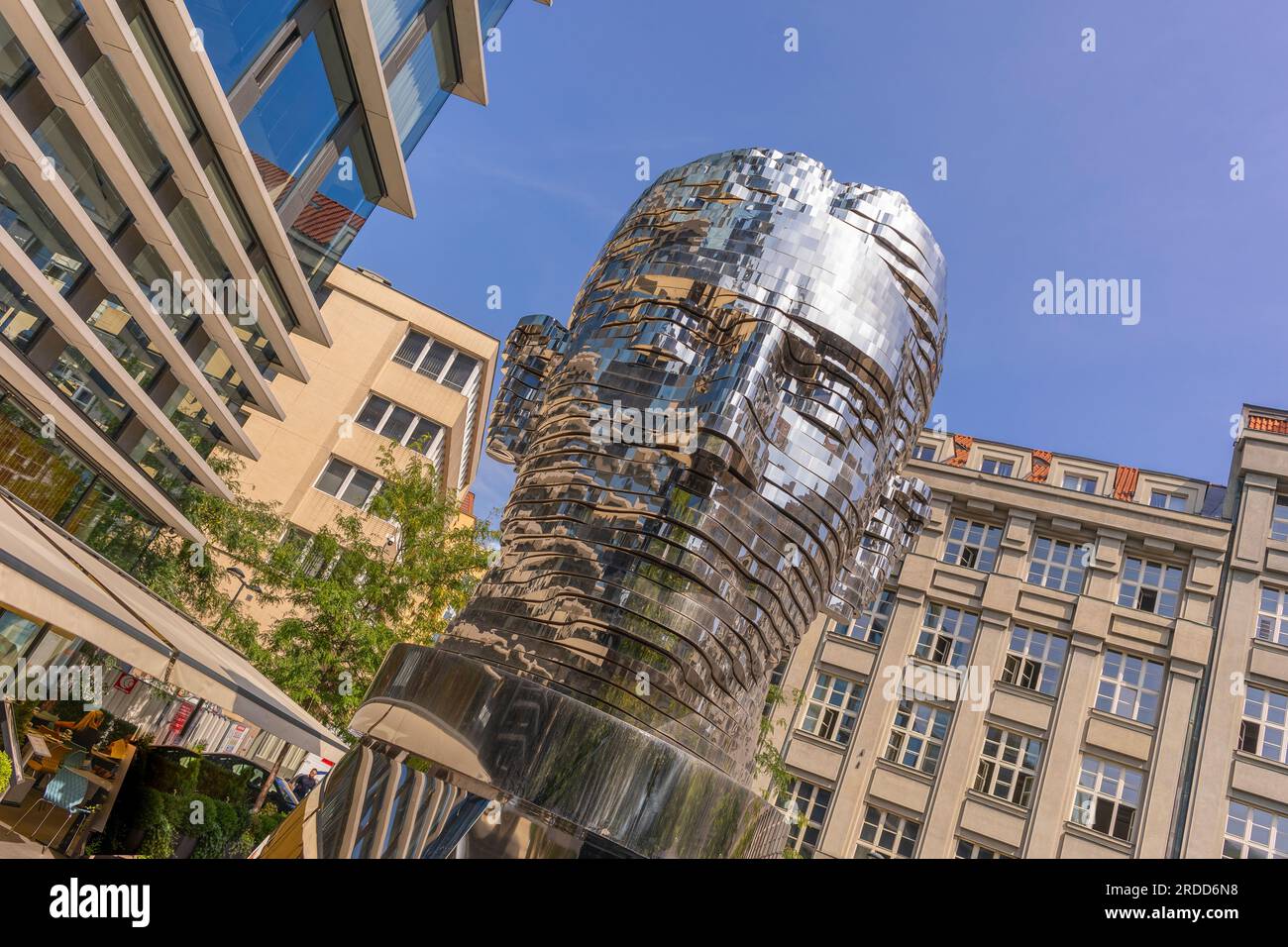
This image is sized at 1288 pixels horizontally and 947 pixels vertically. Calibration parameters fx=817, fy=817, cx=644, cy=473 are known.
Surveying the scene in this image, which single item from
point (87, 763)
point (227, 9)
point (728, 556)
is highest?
point (227, 9)

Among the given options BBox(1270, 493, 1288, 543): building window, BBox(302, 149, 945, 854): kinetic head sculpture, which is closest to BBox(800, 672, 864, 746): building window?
BBox(1270, 493, 1288, 543): building window

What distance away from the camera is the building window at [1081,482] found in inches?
1209

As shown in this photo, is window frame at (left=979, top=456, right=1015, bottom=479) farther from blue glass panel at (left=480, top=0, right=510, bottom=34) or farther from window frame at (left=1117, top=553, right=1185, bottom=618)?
blue glass panel at (left=480, top=0, right=510, bottom=34)

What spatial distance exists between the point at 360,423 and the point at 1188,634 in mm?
29227

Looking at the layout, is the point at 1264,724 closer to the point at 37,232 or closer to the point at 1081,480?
the point at 1081,480

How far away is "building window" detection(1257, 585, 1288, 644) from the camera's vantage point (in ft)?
83.4

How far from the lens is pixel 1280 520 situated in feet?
88.2

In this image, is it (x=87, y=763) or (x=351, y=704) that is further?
(x=351, y=704)

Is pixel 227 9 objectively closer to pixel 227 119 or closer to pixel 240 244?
pixel 227 119

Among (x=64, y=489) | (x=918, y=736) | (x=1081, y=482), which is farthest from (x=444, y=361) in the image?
(x=1081, y=482)

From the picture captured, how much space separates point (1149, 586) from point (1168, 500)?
14.0 feet
